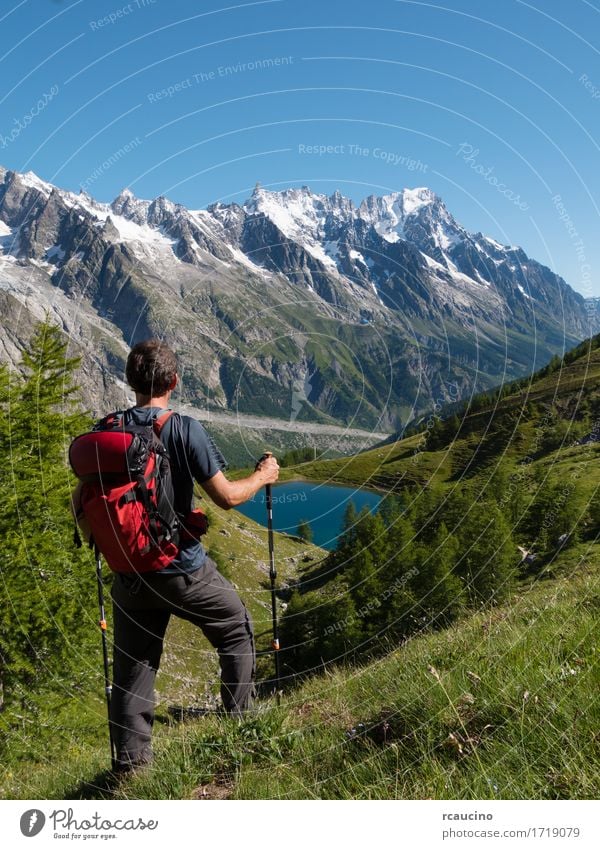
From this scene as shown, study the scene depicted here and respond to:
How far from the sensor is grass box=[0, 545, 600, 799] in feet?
12.3

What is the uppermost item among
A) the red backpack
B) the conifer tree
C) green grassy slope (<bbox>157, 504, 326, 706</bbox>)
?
the red backpack

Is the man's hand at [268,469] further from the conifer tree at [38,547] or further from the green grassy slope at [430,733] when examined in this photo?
the conifer tree at [38,547]

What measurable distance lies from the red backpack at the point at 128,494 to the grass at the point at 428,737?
5.98ft

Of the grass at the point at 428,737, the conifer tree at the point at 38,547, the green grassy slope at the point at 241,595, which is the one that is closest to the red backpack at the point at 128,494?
the grass at the point at 428,737

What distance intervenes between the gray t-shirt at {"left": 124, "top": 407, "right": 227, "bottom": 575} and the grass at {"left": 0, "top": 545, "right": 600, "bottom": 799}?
64.1 inches

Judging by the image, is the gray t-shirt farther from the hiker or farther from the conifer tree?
the conifer tree

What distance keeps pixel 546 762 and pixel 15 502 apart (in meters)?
22.4

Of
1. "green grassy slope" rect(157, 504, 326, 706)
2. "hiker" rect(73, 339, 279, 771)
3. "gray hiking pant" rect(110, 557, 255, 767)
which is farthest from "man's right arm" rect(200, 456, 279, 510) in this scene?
"green grassy slope" rect(157, 504, 326, 706)

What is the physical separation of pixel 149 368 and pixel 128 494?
1209 mm

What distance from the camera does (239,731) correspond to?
5242 millimetres

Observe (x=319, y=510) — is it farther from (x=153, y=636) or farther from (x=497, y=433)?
(x=153, y=636)

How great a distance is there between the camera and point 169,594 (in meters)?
5.25
